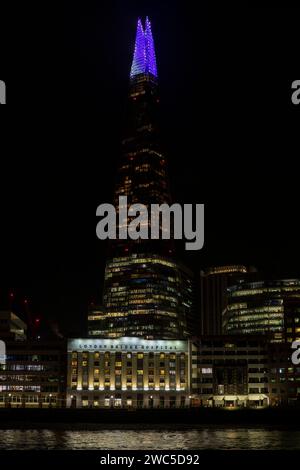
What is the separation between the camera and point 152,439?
8969cm

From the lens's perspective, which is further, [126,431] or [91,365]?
[91,365]

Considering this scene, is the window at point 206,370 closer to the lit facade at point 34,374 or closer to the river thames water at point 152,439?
the lit facade at point 34,374

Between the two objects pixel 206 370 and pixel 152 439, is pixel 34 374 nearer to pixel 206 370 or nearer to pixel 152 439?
pixel 206 370

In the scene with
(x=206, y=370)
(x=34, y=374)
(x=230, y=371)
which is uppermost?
(x=206, y=370)

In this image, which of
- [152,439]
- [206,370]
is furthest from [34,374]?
[152,439]

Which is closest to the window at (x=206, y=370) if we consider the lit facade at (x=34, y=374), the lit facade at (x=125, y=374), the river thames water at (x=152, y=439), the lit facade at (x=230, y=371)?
the lit facade at (x=230, y=371)

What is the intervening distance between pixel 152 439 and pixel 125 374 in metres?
76.1

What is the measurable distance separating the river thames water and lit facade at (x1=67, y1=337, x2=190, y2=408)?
5370 cm

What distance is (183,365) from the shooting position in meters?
169

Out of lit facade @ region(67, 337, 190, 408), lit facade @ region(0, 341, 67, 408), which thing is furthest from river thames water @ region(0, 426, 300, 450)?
lit facade @ region(0, 341, 67, 408)
